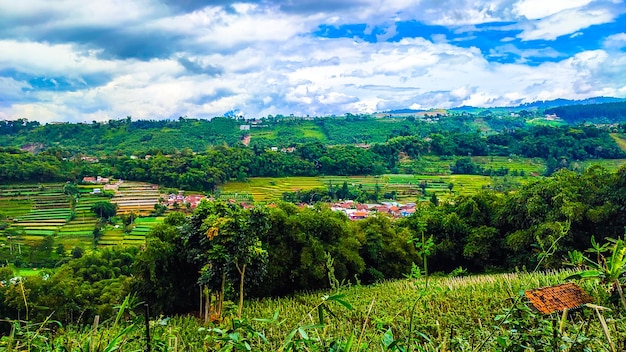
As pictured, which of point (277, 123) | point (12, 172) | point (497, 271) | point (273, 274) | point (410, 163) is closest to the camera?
point (273, 274)

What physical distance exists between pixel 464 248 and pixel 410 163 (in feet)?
113

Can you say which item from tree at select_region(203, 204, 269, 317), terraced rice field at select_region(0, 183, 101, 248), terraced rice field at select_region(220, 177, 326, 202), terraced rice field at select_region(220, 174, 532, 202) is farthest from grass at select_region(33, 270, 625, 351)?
terraced rice field at select_region(220, 174, 532, 202)

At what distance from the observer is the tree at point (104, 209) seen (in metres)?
29.2

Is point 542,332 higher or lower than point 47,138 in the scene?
lower

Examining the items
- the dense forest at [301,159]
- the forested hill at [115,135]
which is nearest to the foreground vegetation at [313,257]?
the dense forest at [301,159]

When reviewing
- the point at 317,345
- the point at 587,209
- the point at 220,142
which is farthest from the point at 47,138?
the point at 317,345

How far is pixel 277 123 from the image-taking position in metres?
75.8

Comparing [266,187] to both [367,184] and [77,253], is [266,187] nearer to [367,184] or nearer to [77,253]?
[367,184]

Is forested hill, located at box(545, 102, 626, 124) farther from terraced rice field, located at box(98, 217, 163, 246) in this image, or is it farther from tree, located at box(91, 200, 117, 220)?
tree, located at box(91, 200, 117, 220)

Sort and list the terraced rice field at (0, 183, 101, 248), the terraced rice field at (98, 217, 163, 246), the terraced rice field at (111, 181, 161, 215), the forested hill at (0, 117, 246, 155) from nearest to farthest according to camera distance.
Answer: the terraced rice field at (98, 217, 163, 246)
the terraced rice field at (0, 183, 101, 248)
the terraced rice field at (111, 181, 161, 215)
the forested hill at (0, 117, 246, 155)

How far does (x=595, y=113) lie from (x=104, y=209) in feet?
303

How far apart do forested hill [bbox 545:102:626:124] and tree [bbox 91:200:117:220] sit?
85675 mm

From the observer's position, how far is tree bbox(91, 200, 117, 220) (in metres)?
29.2

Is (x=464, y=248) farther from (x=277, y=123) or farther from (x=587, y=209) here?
(x=277, y=123)
